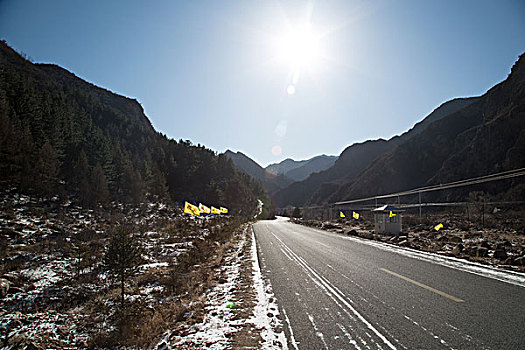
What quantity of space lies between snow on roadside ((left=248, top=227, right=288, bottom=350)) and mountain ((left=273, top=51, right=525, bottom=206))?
195ft

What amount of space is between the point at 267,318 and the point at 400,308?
104 inches

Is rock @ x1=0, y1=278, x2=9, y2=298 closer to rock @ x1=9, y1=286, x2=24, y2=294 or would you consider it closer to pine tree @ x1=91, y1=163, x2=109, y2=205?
rock @ x1=9, y1=286, x2=24, y2=294

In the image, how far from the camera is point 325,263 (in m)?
10.6

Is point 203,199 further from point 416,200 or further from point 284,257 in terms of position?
point 284,257

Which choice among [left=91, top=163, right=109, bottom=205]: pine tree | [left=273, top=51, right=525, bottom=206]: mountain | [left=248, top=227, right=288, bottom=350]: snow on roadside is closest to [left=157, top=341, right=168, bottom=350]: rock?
[left=248, top=227, right=288, bottom=350]: snow on roadside

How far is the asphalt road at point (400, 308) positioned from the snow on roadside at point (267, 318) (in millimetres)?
145

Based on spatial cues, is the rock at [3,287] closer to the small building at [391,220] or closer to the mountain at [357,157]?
the small building at [391,220]

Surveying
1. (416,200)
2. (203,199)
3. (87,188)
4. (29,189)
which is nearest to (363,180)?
(416,200)

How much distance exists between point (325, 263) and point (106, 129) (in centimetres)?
11132

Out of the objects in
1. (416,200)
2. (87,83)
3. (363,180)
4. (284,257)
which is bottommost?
(284,257)

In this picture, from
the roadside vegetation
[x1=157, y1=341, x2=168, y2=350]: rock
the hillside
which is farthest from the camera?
the hillside

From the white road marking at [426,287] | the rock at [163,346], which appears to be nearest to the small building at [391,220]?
the white road marking at [426,287]

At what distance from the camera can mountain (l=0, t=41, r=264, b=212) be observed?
35.8 metres

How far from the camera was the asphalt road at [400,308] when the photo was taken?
3.96 metres
